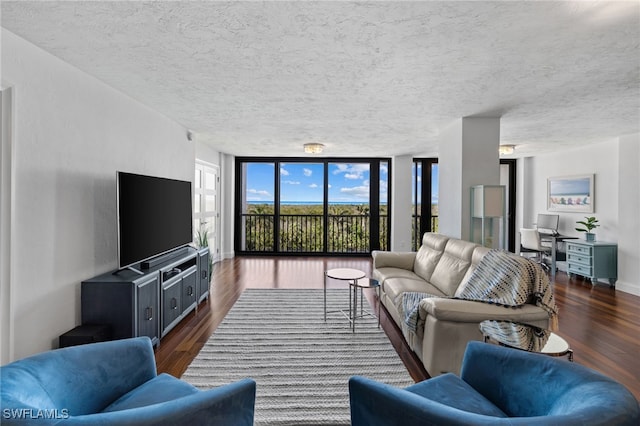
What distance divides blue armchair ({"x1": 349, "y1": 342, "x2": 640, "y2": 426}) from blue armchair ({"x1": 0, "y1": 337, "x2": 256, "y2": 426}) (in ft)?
1.67

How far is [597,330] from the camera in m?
3.23

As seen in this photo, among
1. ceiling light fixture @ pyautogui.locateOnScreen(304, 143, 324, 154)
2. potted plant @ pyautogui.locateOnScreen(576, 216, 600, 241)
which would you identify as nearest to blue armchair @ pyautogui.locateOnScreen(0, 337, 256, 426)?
ceiling light fixture @ pyautogui.locateOnScreen(304, 143, 324, 154)

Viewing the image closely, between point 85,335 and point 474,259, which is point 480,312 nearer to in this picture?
point 474,259

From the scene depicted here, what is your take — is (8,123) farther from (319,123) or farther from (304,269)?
(304,269)

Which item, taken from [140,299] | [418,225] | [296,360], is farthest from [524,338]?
[418,225]

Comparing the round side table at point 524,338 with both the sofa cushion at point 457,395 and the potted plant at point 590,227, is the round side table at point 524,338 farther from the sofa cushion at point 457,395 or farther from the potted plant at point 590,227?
the potted plant at point 590,227

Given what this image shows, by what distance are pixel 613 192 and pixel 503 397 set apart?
18.6ft

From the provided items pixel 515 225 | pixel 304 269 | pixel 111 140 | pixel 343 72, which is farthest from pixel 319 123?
pixel 515 225

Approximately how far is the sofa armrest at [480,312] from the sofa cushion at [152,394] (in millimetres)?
1651

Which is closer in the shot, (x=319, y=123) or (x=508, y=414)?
(x=508, y=414)

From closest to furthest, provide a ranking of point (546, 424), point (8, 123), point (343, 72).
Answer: point (546, 424) < point (8, 123) < point (343, 72)

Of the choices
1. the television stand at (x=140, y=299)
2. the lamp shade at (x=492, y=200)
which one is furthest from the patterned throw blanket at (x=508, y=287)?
the television stand at (x=140, y=299)

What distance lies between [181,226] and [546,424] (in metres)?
3.77

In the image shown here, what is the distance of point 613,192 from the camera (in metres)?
5.10
